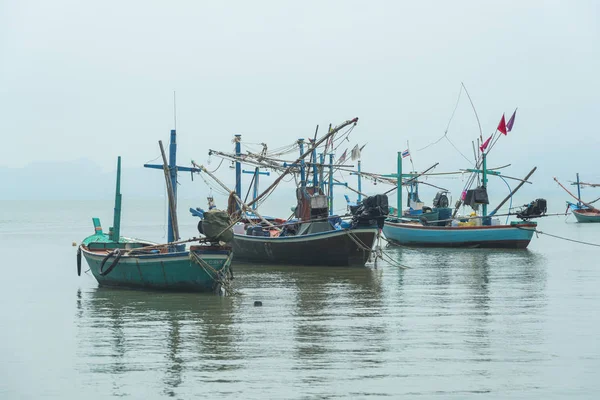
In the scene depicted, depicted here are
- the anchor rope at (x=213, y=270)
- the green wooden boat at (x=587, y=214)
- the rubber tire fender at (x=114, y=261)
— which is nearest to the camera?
the anchor rope at (x=213, y=270)

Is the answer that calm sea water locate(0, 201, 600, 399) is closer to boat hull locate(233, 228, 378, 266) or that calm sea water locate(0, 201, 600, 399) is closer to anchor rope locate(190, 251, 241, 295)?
anchor rope locate(190, 251, 241, 295)

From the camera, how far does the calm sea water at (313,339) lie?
13.3m

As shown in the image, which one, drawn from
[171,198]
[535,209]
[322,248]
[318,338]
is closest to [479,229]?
[535,209]

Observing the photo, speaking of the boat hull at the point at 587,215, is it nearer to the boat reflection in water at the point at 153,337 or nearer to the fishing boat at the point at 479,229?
the fishing boat at the point at 479,229

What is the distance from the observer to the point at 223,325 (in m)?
19.2

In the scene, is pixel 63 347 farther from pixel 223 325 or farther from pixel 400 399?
pixel 400 399

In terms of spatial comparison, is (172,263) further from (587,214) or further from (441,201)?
(587,214)

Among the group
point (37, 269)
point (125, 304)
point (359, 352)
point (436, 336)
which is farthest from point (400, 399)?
point (37, 269)

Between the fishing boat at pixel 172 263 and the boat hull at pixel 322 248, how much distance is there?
808 centimetres

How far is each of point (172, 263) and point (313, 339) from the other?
798 cm

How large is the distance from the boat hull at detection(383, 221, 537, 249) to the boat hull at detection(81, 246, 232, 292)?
2533cm

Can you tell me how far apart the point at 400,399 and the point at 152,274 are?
45.5 feet

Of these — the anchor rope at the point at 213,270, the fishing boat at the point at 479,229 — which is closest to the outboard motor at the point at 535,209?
the fishing boat at the point at 479,229

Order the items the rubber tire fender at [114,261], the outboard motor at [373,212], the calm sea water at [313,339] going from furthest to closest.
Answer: the outboard motor at [373,212] < the rubber tire fender at [114,261] < the calm sea water at [313,339]
